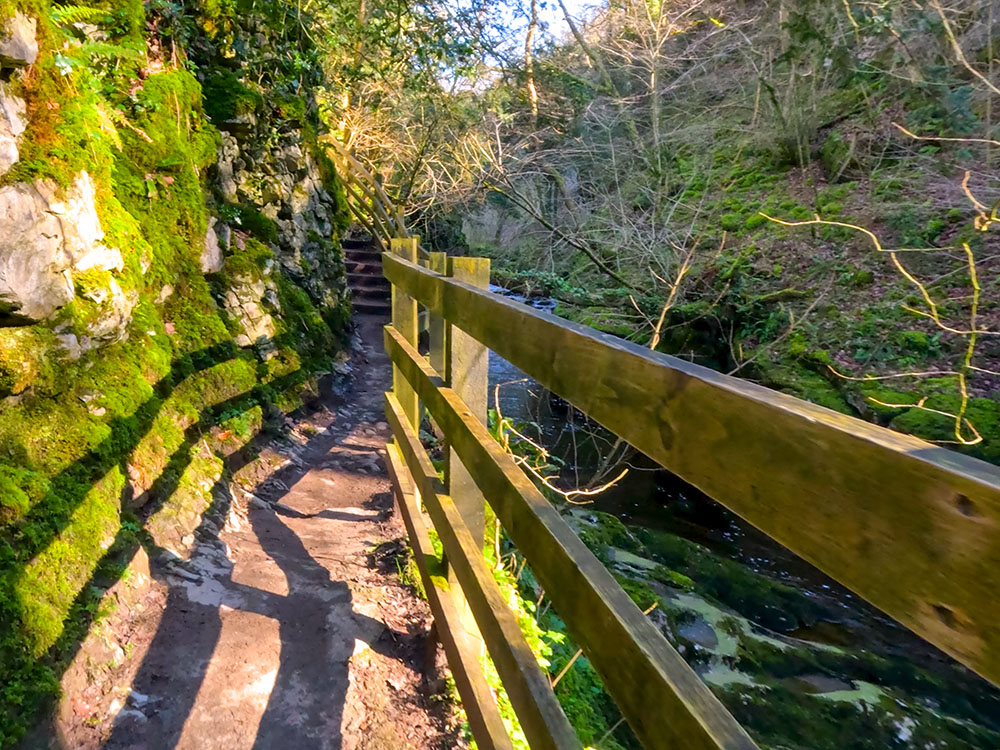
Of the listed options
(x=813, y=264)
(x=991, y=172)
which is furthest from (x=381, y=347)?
(x=991, y=172)

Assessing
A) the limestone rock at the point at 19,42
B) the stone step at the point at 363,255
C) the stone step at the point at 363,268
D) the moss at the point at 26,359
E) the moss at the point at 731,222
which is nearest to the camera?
the moss at the point at 26,359

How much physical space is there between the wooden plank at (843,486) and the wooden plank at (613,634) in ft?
1.05

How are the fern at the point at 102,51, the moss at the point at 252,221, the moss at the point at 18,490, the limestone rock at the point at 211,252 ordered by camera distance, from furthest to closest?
the moss at the point at 252,221, the limestone rock at the point at 211,252, the fern at the point at 102,51, the moss at the point at 18,490

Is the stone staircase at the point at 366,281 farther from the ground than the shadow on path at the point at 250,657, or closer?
farther from the ground

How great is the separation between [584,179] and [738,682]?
13.6m

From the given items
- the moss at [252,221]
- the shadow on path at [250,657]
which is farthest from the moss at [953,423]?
the moss at [252,221]

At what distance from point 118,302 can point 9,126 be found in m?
1.04

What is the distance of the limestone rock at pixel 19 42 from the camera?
295 centimetres

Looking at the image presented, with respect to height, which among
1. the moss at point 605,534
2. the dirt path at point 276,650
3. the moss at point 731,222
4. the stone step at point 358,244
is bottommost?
the moss at point 605,534

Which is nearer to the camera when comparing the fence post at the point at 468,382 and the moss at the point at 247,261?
the fence post at the point at 468,382

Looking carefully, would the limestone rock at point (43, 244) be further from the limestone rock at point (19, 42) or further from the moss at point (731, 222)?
the moss at point (731, 222)

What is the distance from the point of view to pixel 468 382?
246 cm

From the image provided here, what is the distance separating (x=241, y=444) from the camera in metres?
4.86

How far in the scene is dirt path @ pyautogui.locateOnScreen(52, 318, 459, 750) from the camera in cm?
243
